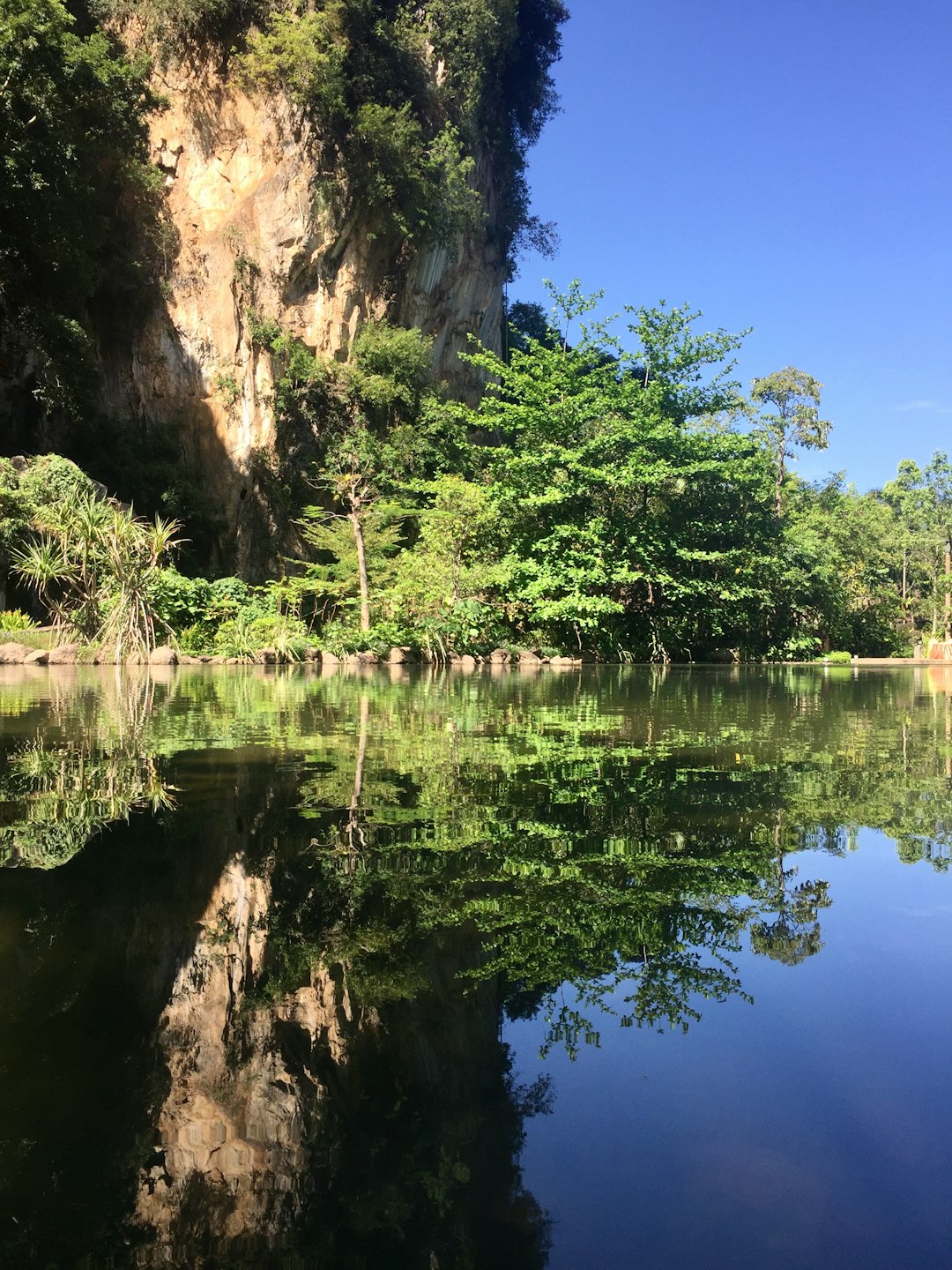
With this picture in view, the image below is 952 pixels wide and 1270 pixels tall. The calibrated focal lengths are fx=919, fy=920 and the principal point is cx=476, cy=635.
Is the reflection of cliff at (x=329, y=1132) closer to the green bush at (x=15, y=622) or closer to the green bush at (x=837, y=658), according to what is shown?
the green bush at (x=15, y=622)

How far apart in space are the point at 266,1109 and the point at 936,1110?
2.73ft

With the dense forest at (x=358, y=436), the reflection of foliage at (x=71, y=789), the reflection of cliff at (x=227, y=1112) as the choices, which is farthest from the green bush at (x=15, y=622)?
the reflection of cliff at (x=227, y=1112)

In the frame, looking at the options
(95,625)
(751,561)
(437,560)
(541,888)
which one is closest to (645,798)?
(541,888)

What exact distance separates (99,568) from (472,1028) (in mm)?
12542

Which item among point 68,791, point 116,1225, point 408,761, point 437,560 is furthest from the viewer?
point 437,560

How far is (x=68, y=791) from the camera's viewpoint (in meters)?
3.04

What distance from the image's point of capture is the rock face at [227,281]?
764 inches

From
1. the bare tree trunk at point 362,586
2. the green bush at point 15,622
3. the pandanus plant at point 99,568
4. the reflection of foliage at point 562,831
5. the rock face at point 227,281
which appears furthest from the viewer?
the rock face at point 227,281

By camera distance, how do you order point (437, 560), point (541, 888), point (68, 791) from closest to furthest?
1. point (541, 888)
2. point (68, 791)
3. point (437, 560)

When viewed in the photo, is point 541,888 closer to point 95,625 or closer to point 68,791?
point 68,791

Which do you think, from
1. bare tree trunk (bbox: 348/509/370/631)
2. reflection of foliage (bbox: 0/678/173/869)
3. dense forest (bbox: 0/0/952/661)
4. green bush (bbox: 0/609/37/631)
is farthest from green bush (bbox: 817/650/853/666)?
reflection of foliage (bbox: 0/678/173/869)

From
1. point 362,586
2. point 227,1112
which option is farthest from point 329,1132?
point 362,586

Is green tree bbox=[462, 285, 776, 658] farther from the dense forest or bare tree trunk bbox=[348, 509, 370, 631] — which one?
bare tree trunk bbox=[348, 509, 370, 631]

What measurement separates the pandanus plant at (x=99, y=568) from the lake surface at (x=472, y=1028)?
9230 millimetres
